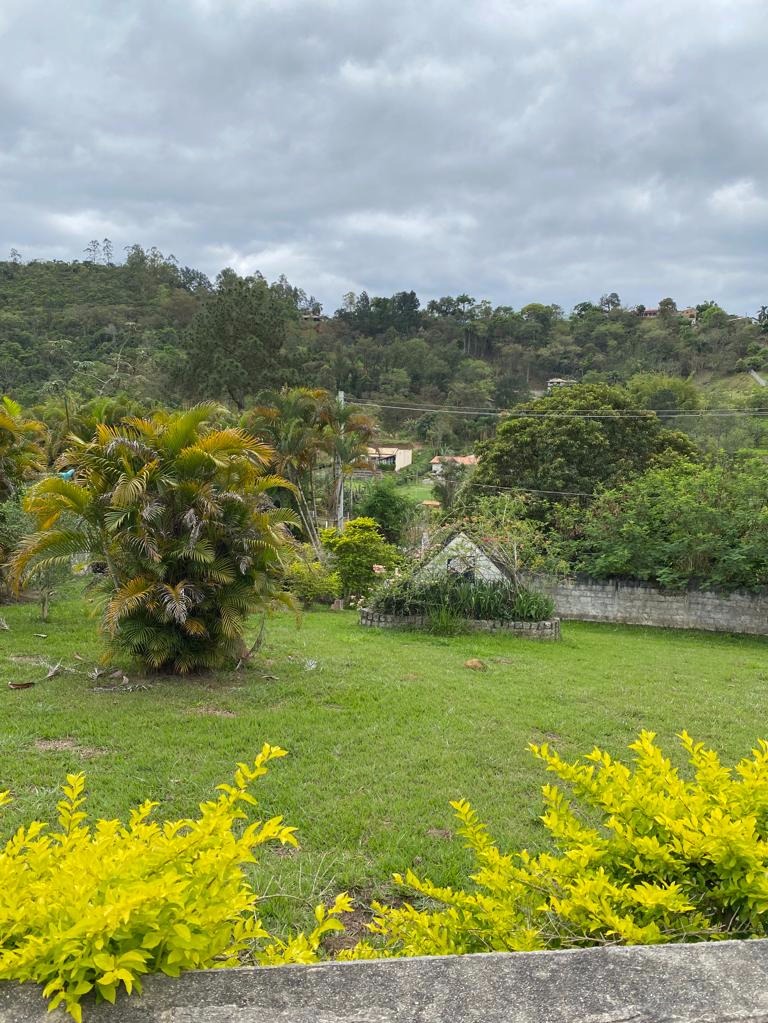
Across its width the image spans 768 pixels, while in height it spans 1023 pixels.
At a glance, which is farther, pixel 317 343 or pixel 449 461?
pixel 317 343

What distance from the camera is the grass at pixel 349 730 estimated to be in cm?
396

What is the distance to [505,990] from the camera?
1.27 m

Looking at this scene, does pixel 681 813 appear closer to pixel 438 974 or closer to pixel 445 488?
pixel 438 974

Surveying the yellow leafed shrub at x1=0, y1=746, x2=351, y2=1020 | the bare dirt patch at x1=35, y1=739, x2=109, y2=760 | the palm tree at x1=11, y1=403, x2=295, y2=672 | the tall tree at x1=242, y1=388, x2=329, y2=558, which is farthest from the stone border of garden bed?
the yellow leafed shrub at x1=0, y1=746, x2=351, y2=1020

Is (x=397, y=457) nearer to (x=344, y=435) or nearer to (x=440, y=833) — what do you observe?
(x=344, y=435)

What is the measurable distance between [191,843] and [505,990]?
2.36ft

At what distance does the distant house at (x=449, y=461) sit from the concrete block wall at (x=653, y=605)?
13.6 metres

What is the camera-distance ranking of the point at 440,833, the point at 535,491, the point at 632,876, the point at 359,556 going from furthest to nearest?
the point at 535,491 < the point at 359,556 < the point at 440,833 < the point at 632,876

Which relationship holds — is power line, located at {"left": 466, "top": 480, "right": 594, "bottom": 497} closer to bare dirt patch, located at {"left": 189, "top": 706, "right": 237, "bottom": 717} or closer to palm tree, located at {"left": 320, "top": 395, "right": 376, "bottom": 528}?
palm tree, located at {"left": 320, "top": 395, "right": 376, "bottom": 528}

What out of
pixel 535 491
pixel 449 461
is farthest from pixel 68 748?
pixel 449 461

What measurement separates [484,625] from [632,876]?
409 inches

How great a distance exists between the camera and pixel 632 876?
1818mm

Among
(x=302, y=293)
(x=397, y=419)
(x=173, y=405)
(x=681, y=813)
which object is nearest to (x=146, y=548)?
(x=681, y=813)

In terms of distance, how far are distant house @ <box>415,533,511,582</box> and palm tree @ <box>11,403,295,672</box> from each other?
5.38 metres
